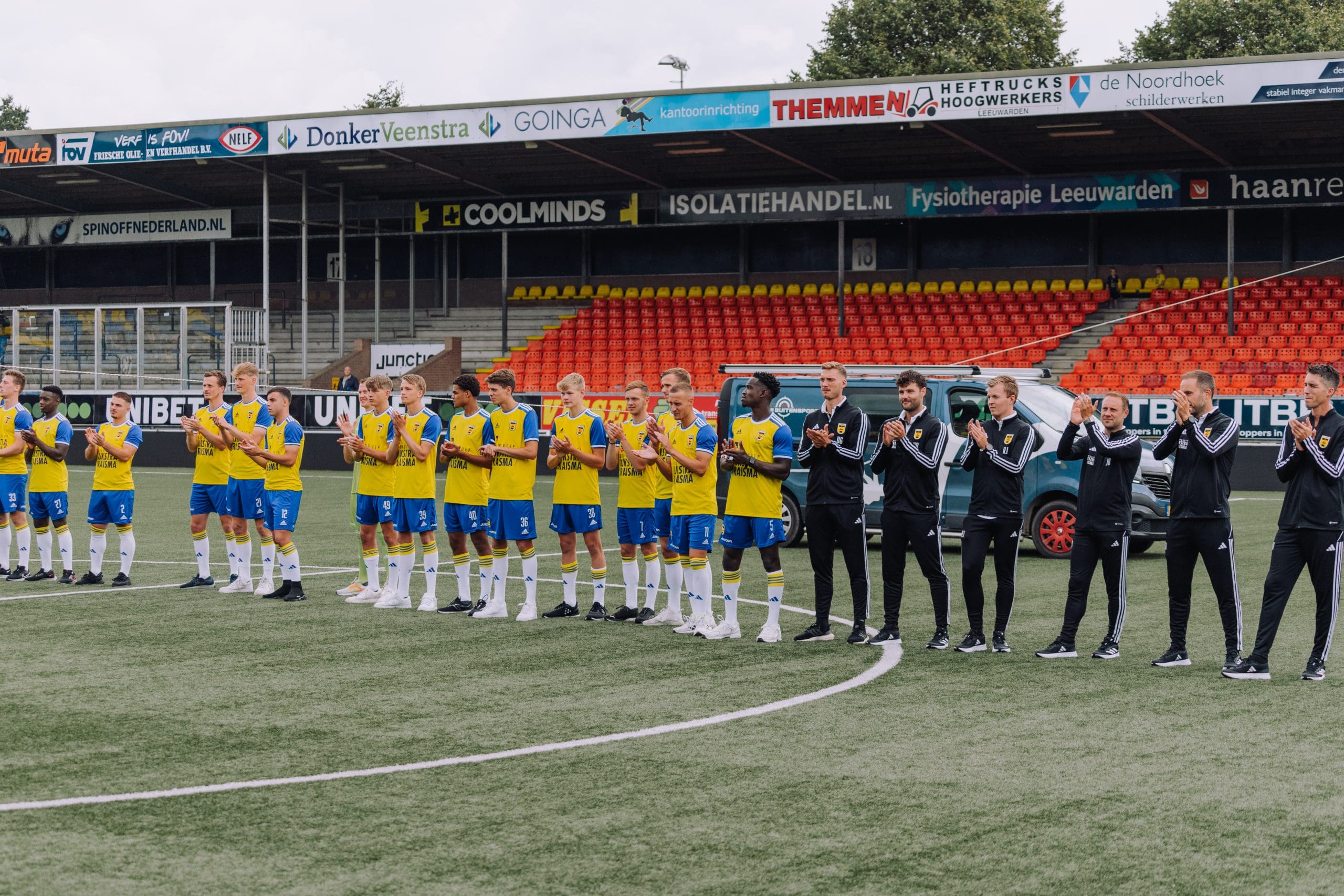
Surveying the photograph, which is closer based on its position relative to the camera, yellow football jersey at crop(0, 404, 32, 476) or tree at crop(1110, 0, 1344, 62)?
yellow football jersey at crop(0, 404, 32, 476)

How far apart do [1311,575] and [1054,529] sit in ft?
22.6

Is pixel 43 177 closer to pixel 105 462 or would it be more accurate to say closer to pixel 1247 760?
pixel 105 462

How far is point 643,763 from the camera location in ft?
22.3

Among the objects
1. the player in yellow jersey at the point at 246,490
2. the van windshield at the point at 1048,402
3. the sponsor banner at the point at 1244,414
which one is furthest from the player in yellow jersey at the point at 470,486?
the sponsor banner at the point at 1244,414

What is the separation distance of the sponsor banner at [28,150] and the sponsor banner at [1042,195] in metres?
18.6

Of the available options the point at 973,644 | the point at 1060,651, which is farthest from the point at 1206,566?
the point at 973,644

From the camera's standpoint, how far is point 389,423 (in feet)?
40.8

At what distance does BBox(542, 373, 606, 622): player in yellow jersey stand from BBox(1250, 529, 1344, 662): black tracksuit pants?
16.2 feet

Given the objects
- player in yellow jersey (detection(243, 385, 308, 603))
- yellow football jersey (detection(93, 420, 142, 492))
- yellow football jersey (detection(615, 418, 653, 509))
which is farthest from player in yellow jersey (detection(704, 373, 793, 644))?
yellow football jersey (detection(93, 420, 142, 492))

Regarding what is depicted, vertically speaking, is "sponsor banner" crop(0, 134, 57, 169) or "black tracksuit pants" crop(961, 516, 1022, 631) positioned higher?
A: "sponsor banner" crop(0, 134, 57, 169)

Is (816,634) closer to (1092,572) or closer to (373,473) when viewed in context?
(1092,572)

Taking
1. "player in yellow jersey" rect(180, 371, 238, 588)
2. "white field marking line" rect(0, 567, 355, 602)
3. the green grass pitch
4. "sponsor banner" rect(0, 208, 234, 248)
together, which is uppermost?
"sponsor banner" rect(0, 208, 234, 248)

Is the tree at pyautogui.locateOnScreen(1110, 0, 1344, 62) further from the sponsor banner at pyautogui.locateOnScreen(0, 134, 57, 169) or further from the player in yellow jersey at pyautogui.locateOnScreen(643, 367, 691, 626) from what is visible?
the player in yellow jersey at pyautogui.locateOnScreen(643, 367, 691, 626)

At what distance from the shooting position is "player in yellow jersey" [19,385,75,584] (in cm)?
1359
